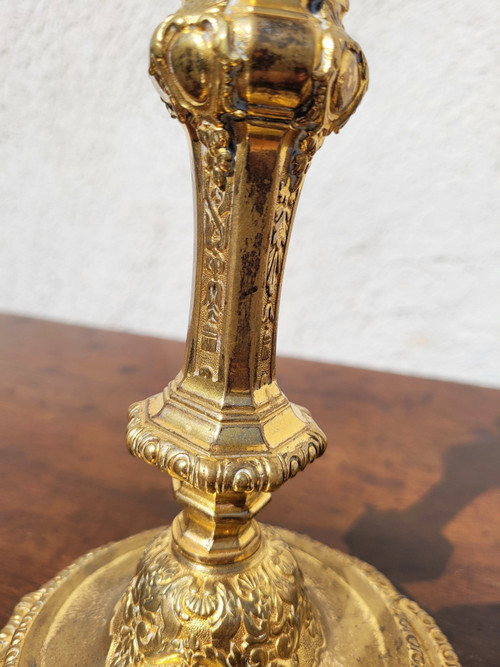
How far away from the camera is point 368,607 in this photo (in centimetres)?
47

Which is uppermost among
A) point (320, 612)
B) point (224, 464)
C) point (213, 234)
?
point (213, 234)

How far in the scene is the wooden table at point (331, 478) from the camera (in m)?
A: 0.52

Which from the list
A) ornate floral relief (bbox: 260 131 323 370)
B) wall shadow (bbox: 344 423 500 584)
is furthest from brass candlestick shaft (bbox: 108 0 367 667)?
wall shadow (bbox: 344 423 500 584)

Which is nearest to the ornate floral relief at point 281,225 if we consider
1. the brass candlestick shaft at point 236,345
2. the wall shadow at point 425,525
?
the brass candlestick shaft at point 236,345

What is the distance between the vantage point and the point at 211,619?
382mm

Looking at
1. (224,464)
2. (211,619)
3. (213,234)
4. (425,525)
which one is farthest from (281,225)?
(425,525)

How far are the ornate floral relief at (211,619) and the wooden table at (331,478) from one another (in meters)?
0.12

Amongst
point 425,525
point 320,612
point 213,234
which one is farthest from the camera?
point 425,525

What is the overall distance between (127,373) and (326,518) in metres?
0.43

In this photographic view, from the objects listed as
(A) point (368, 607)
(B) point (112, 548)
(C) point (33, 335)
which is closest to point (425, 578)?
(A) point (368, 607)

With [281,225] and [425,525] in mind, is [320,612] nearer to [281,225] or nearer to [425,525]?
[425,525]

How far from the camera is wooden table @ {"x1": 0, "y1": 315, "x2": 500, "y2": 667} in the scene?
0.52 metres

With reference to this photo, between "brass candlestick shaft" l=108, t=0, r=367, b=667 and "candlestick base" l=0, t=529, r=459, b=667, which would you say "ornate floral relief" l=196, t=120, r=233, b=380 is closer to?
"brass candlestick shaft" l=108, t=0, r=367, b=667

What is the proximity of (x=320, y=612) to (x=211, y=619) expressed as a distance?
0.39 ft
